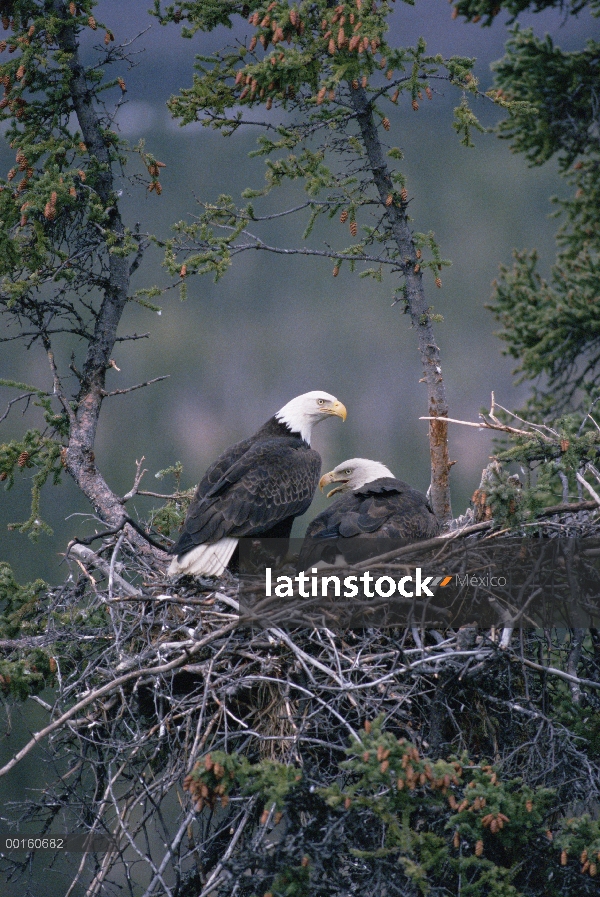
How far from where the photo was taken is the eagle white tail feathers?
550 cm

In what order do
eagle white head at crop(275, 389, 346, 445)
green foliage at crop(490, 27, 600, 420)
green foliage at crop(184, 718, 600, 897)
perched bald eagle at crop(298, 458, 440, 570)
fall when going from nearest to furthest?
green foliage at crop(184, 718, 600, 897), perched bald eagle at crop(298, 458, 440, 570), eagle white head at crop(275, 389, 346, 445), green foliage at crop(490, 27, 600, 420)

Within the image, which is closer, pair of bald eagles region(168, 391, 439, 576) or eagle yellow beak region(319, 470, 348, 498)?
pair of bald eagles region(168, 391, 439, 576)

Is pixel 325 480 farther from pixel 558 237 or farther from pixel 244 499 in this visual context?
pixel 558 237

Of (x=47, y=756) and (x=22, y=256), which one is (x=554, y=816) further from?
(x=22, y=256)

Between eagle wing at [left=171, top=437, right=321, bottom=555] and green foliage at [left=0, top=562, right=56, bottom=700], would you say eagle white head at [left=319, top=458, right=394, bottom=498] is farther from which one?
green foliage at [left=0, top=562, right=56, bottom=700]

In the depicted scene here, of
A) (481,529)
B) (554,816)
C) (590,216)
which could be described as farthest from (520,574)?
(590,216)

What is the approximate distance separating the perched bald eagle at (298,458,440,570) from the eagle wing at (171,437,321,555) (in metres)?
0.27

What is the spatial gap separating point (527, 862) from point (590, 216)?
735 cm

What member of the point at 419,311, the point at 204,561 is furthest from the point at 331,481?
the point at 204,561

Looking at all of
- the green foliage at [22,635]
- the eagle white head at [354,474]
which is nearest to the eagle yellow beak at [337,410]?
the eagle white head at [354,474]

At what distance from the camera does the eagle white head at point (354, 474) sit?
22.1ft

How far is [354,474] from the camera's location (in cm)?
679

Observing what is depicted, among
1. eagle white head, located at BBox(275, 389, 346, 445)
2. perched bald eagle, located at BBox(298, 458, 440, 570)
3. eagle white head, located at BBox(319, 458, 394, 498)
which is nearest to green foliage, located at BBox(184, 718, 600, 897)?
perched bald eagle, located at BBox(298, 458, 440, 570)

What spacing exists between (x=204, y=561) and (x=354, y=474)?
1.59 m
